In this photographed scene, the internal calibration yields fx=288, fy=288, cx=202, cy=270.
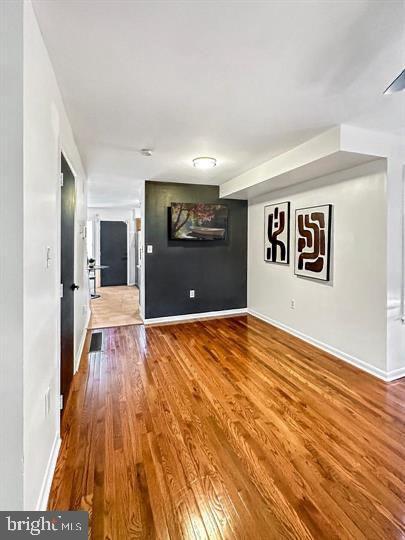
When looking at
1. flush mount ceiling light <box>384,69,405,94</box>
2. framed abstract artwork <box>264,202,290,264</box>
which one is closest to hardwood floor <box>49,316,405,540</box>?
framed abstract artwork <box>264,202,290,264</box>

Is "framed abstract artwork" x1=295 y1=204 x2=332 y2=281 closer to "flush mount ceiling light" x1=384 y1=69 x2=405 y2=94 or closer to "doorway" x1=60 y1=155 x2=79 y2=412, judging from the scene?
"flush mount ceiling light" x1=384 y1=69 x2=405 y2=94

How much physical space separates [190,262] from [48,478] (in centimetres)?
370

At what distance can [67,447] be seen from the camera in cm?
184

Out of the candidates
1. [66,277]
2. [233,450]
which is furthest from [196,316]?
[233,450]

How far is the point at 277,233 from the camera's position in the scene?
173 inches

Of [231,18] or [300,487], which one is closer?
[231,18]

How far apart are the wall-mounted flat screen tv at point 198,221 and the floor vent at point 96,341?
188cm

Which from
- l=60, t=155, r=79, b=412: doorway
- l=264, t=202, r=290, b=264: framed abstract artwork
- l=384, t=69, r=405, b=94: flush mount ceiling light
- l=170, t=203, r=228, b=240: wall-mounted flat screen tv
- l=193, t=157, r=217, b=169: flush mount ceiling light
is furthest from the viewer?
l=170, t=203, r=228, b=240: wall-mounted flat screen tv

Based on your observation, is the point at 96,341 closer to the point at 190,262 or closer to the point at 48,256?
the point at 190,262

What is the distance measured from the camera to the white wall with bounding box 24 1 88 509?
1174 mm

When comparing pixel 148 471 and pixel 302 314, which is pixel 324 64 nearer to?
pixel 148 471

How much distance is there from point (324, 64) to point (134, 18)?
42.2 inches

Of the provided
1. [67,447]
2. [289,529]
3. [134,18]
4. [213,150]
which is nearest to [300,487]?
[289,529]

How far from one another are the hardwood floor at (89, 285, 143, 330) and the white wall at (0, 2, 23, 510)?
138 inches
